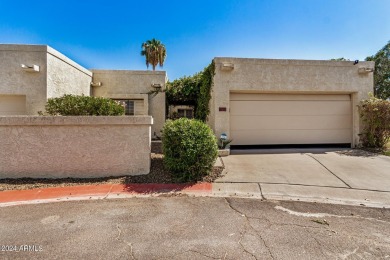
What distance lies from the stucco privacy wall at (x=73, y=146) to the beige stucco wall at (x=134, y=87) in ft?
17.7

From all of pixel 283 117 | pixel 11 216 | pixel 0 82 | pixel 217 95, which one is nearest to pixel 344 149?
pixel 283 117

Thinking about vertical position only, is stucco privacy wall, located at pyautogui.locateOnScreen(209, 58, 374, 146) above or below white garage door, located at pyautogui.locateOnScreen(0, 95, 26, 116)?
above

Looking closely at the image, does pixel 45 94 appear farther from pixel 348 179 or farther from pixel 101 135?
pixel 348 179

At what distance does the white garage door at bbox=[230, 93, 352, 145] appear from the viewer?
8.19m

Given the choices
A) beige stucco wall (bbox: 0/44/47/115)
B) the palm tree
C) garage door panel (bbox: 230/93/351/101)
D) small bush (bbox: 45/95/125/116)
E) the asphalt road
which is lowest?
the asphalt road

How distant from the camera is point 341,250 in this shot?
2566 millimetres

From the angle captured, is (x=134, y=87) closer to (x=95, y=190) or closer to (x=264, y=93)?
(x=264, y=93)

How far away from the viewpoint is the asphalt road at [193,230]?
2.51m

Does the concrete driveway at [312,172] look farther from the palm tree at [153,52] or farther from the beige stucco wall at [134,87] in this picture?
the palm tree at [153,52]

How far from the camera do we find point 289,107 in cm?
833

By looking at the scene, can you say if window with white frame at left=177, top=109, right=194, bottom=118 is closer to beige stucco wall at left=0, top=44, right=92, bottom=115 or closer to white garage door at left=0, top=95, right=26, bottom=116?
beige stucco wall at left=0, top=44, right=92, bottom=115

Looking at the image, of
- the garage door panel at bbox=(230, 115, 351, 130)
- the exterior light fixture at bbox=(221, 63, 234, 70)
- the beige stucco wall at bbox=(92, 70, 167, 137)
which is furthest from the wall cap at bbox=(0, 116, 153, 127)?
the beige stucco wall at bbox=(92, 70, 167, 137)

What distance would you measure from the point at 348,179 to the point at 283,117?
358 centimetres

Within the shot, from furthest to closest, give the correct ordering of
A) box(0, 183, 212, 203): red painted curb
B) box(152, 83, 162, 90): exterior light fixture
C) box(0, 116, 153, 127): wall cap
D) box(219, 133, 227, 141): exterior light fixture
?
box(152, 83, 162, 90): exterior light fixture, box(219, 133, 227, 141): exterior light fixture, box(0, 116, 153, 127): wall cap, box(0, 183, 212, 203): red painted curb
